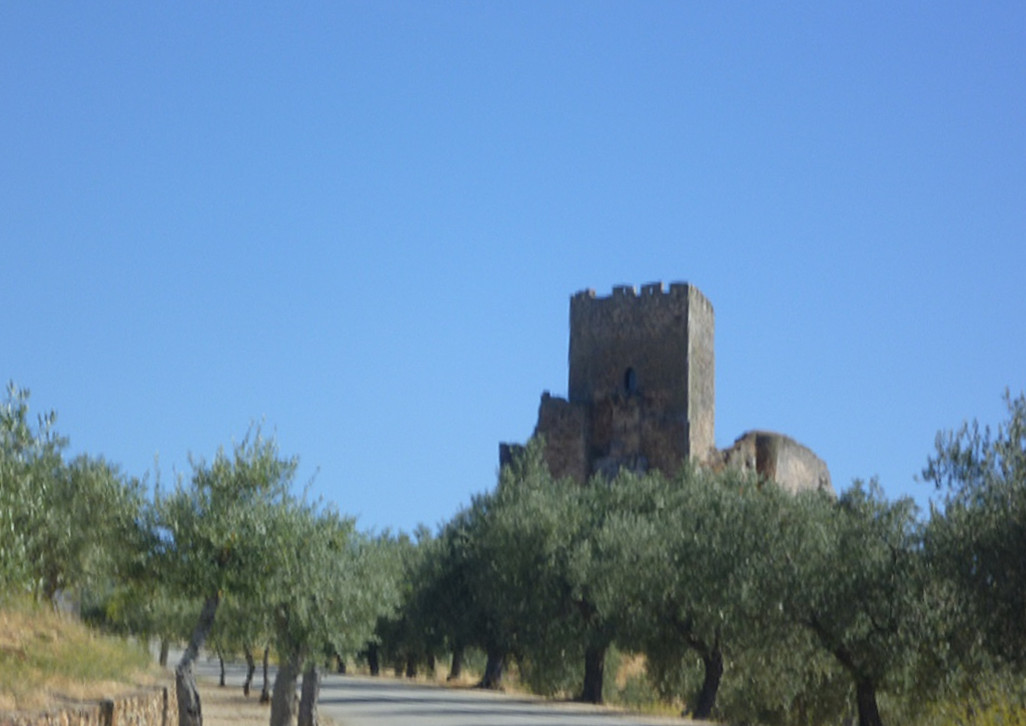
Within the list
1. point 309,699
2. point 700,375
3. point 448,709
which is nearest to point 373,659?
point 700,375

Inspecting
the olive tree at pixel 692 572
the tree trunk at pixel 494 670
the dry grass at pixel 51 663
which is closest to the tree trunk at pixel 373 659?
the tree trunk at pixel 494 670

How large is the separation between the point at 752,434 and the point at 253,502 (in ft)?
150

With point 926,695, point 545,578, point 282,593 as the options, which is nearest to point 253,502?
point 282,593

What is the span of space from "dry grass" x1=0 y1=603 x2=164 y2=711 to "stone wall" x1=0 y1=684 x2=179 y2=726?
0.26 meters

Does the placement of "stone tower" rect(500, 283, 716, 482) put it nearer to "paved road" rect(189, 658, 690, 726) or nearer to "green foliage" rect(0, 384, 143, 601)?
"paved road" rect(189, 658, 690, 726)

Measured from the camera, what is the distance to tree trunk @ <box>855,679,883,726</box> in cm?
2525

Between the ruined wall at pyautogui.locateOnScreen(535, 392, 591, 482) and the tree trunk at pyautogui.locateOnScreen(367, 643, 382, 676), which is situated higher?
the ruined wall at pyautogui.locateOnScreen(535, 392, 591, 482)

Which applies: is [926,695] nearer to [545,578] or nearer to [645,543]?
[645,543]

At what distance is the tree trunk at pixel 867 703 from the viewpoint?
994 inches

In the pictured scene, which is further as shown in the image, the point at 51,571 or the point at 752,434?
the point at 752,434

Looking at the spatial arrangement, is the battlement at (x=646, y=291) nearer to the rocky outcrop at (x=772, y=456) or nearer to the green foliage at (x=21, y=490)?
the rocky outcrop at (x=772, y=456)

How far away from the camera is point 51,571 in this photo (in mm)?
24453

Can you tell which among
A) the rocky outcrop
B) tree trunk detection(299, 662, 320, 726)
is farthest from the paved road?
the rocky outcrop

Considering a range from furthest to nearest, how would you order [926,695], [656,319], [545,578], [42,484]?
1. [656,319]
2. [545,578]
3. [926,695]
4. [42,484]
